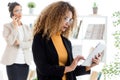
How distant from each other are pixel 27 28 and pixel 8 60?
51cm

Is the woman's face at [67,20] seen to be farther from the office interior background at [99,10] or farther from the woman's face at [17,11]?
the office interior background at [99,10]

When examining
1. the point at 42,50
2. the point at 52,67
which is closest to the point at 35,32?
the point at 42,50

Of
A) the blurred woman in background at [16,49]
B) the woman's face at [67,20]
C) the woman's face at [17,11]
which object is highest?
the woman's face at [17,11]

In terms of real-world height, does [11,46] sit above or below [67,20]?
below

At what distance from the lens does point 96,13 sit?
14.2 feet

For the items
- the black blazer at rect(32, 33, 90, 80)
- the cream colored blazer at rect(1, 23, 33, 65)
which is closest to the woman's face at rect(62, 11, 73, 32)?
the black blazer at rect(32, 33, 90, 80)

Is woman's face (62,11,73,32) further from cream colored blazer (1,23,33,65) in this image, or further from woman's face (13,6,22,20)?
woman's face (13,6,22,20)

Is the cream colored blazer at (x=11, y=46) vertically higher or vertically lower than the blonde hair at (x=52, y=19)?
lower

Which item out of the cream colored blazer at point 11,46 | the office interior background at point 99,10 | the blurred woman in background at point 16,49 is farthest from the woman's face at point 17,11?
the office interior background at point 99,10

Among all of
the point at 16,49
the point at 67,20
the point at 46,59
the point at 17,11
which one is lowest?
the point at 16,49

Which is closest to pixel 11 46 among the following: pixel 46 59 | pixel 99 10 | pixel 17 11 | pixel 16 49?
pixel 16 49

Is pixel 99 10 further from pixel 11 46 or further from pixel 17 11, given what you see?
pixel 11 46

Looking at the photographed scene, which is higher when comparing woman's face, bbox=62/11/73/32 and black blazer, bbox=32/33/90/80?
woman's face, bbox=62/11/73/32

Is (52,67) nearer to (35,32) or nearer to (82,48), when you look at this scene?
(35,32)
